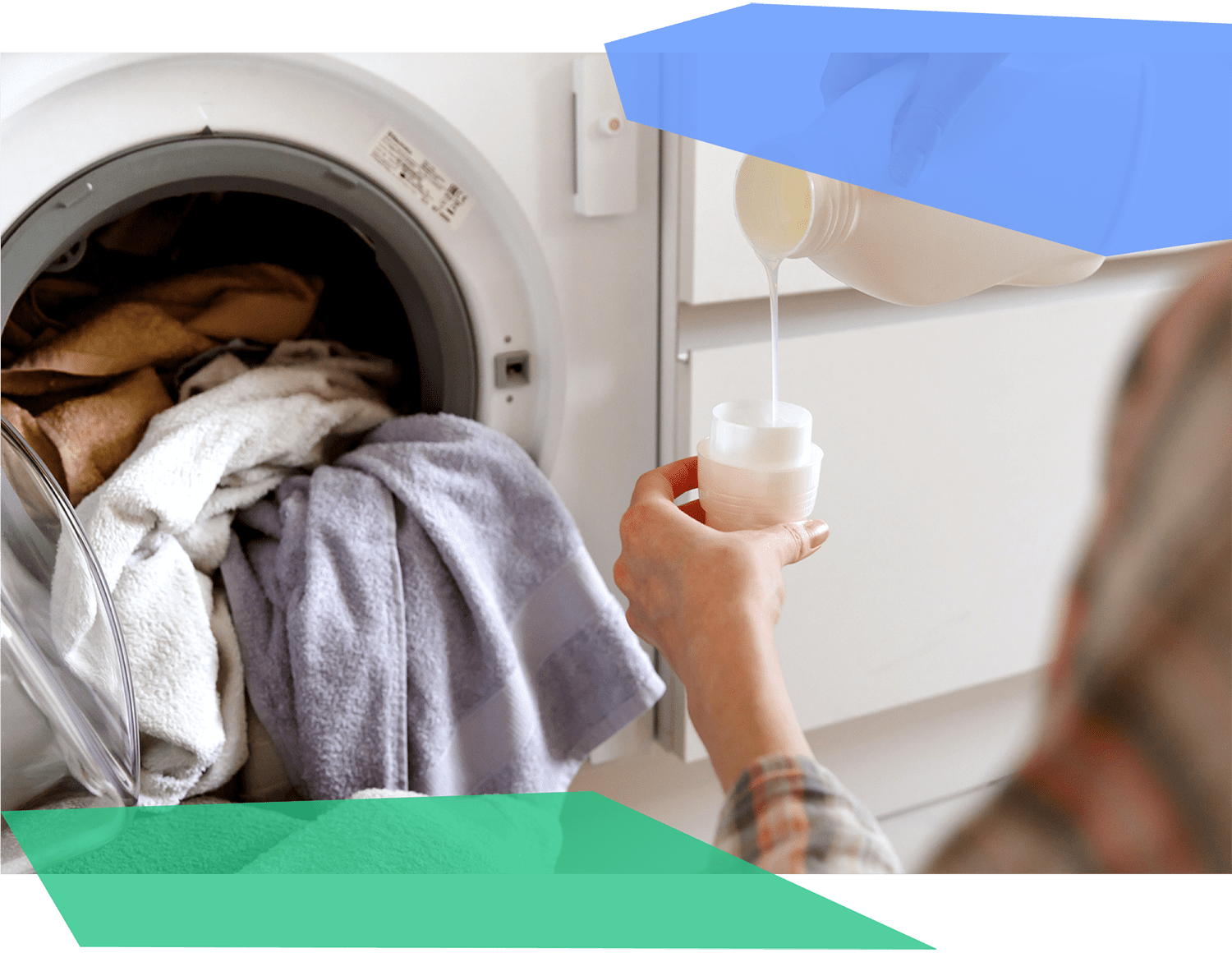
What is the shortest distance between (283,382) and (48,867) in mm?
404

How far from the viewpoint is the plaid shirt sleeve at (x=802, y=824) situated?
0.37 meters

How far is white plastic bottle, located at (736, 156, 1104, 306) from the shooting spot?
1.34 ft

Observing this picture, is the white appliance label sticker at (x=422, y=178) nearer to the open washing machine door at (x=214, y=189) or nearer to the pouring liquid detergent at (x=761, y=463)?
the open washing machine door at (x=214, y=189)

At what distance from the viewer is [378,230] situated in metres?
0.78

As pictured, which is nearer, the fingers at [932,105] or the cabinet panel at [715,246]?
the fingers at [932,105]

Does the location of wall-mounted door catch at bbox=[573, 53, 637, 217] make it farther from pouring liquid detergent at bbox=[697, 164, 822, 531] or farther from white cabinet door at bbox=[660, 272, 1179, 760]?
pouring liquid detergent at bbox=[697, 164, 822, 531]

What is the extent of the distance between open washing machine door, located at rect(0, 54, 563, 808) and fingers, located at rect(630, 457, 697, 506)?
30 centimetres

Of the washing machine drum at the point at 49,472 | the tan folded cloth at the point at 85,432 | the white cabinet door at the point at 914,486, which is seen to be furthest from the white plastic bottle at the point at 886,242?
the tan folded cloth at the point at 85,432

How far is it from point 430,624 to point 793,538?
395mm

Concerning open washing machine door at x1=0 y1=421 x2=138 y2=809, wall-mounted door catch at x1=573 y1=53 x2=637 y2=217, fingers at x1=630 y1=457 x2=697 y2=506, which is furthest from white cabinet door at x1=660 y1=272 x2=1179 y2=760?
open washing machine door at x1=0 y1=421 x2=138 y2=809

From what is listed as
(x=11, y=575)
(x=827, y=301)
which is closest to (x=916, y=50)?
(x=827, y=301)

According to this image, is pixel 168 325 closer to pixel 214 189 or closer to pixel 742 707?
pixel 214 189
